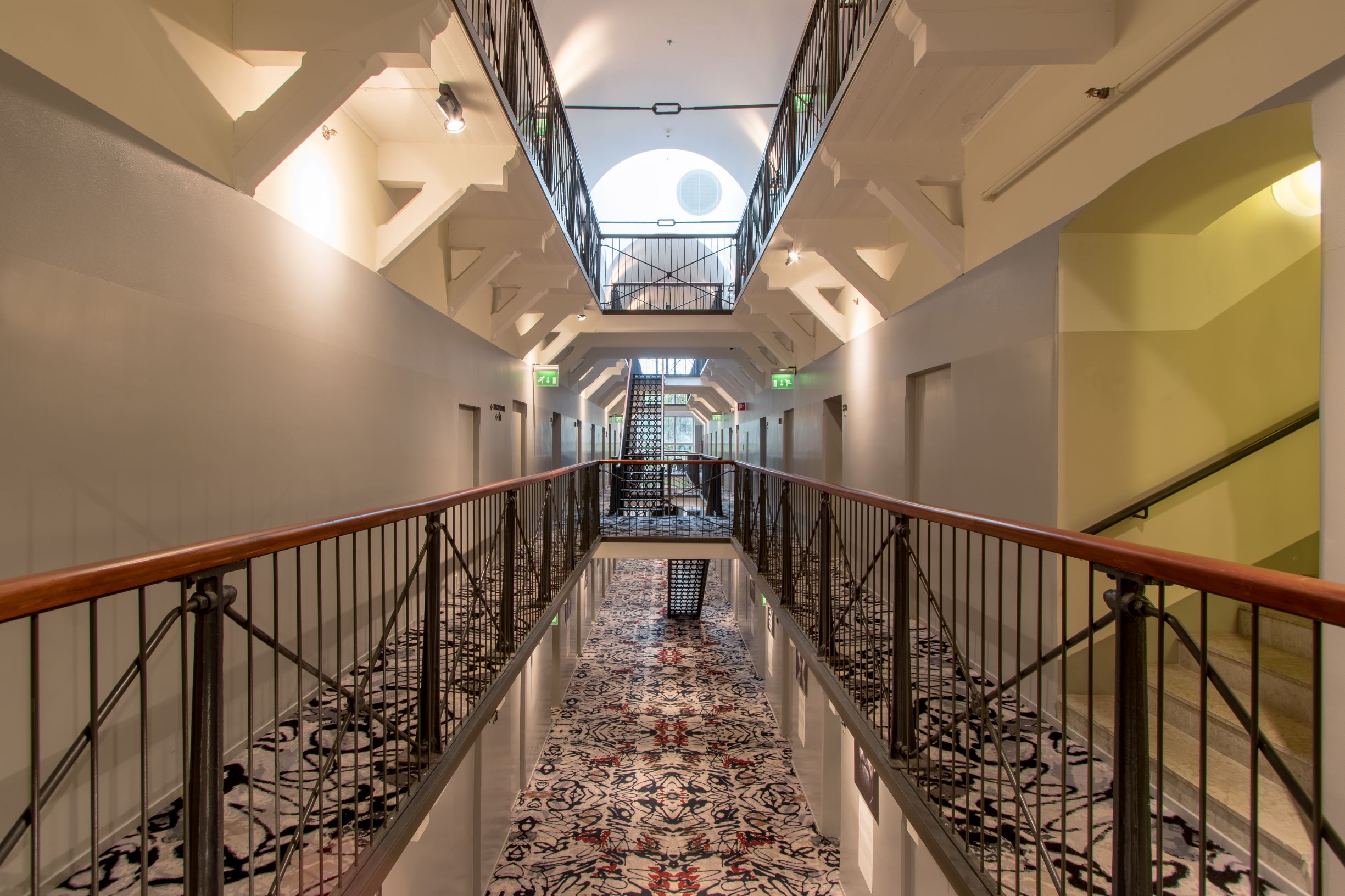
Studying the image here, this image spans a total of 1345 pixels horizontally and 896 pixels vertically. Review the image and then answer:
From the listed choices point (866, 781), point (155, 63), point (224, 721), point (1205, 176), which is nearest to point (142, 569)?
point (224, 721)

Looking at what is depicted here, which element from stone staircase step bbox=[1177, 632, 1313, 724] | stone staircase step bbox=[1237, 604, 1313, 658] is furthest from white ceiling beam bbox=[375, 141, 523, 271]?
stone staircase step bbox=[1237, 604, 1313, 658]

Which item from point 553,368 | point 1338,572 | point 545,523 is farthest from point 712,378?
point 1338,572

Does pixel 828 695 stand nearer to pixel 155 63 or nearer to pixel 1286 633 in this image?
pixel 1286 633

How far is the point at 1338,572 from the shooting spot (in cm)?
190

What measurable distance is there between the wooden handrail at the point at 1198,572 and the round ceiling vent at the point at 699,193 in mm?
12634

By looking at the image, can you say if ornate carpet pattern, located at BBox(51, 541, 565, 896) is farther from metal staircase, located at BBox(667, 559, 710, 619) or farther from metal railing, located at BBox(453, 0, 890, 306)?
metal staircase, located at BBox(667, 559, 710, 619)

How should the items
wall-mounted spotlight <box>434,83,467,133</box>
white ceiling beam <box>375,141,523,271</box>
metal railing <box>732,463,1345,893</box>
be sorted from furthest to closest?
white ceiling beam <box>375,141,523,271</box>
wall-mounted spotlight <box>434,83,467,133</box>
metal railing <box>732,463,1345,893</box>

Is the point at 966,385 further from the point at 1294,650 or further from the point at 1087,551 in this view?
the point at 1087,551

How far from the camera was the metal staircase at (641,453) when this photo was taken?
10125 mm

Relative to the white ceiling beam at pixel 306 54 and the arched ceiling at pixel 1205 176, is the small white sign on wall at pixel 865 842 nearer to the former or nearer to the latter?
the arched ceiling at pixel 1205 176

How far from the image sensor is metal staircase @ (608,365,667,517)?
33.2 ft

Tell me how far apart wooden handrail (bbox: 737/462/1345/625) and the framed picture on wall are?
3.23 meters

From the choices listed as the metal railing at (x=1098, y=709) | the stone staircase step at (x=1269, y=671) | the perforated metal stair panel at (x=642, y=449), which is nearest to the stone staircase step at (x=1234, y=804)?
the metal railing at (x=1098, y=709)

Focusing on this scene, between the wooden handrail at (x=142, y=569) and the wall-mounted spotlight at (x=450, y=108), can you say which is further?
the wall-mounted spotlight at (x=450, y=108)
